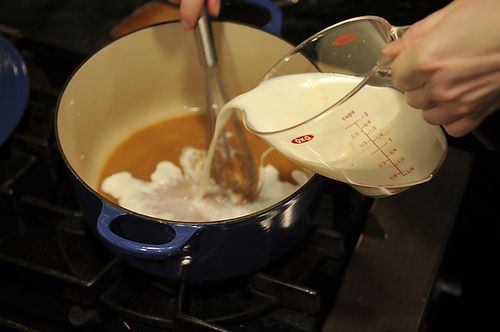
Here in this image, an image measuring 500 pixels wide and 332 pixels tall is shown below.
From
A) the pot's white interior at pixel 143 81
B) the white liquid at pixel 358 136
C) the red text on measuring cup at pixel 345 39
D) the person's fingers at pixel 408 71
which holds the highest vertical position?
the person's fingers at pixel 408 71

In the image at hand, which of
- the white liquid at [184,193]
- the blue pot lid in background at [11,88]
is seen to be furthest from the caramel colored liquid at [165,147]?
the blue pot lid in background at [11,88]

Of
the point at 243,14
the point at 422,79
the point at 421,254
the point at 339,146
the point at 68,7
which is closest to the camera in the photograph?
the point at 422,79

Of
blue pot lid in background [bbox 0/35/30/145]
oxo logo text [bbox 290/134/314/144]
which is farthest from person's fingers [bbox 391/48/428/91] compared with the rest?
blue pot lid in background [bbox 0/35/30/145]

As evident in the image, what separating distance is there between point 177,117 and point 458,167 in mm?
389

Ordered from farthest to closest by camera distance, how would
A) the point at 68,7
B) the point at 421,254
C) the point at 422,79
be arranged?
the point at 68,7
the point at 421,254
the point at 422,79

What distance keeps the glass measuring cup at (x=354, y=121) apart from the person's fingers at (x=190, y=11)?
0.11 m

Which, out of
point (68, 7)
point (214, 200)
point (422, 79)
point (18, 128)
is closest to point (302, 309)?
point (214, 200)

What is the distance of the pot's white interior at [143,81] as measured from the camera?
0.84 metres

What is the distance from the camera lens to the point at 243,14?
0.89 metres

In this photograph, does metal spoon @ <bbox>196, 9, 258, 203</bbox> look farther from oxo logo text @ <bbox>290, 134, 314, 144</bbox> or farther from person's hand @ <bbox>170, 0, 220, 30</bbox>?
oxo logo text @ <bbox>290, 134, 314, 144</bbox>

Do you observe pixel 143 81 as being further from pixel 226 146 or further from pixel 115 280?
pixel 115 280

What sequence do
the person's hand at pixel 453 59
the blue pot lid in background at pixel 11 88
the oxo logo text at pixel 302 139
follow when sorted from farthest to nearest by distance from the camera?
1. the blue pot lid in background at pixel 11 88
2. the oxo logo text at pixel 302 139
3. the person's hand at pixel 453 59

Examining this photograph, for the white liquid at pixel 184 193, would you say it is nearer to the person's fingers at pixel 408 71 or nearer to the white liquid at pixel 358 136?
the white liquid at pixel 358 136

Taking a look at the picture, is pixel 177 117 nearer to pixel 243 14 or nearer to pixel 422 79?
pixel 243 14
